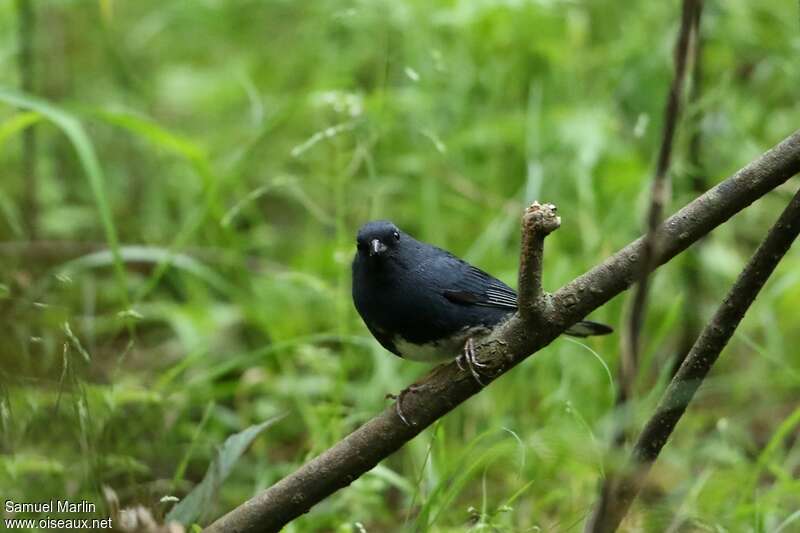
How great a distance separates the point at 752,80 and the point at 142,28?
4.03m

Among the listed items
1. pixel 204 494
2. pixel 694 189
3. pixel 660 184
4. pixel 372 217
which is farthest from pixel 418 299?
pixel 694 189

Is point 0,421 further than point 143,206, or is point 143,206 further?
point 143,206

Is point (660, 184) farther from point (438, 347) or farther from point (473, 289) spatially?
point (473, 289)

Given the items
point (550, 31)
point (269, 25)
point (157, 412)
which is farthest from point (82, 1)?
point (157, 412)

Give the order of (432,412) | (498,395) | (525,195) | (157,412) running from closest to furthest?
(432,412) → (157,412) → (498,395) → (525,195)

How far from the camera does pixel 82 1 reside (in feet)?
22.6

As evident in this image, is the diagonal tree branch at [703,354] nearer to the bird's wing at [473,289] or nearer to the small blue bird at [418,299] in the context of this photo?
the small blue bird at [418,299]

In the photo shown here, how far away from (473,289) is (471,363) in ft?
2.63

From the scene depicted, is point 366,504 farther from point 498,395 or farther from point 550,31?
point 550,31

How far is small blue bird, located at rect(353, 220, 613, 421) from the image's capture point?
304 cm

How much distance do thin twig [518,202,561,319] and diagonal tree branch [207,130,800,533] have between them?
0.18 feet

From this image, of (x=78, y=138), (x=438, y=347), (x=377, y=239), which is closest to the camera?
(x=438, y=347)

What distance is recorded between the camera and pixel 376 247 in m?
3.12

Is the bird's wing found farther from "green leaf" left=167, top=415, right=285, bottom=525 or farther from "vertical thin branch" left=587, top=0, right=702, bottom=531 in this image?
"vertical thin branch" left=587, top=0, right=702, bottom=531
